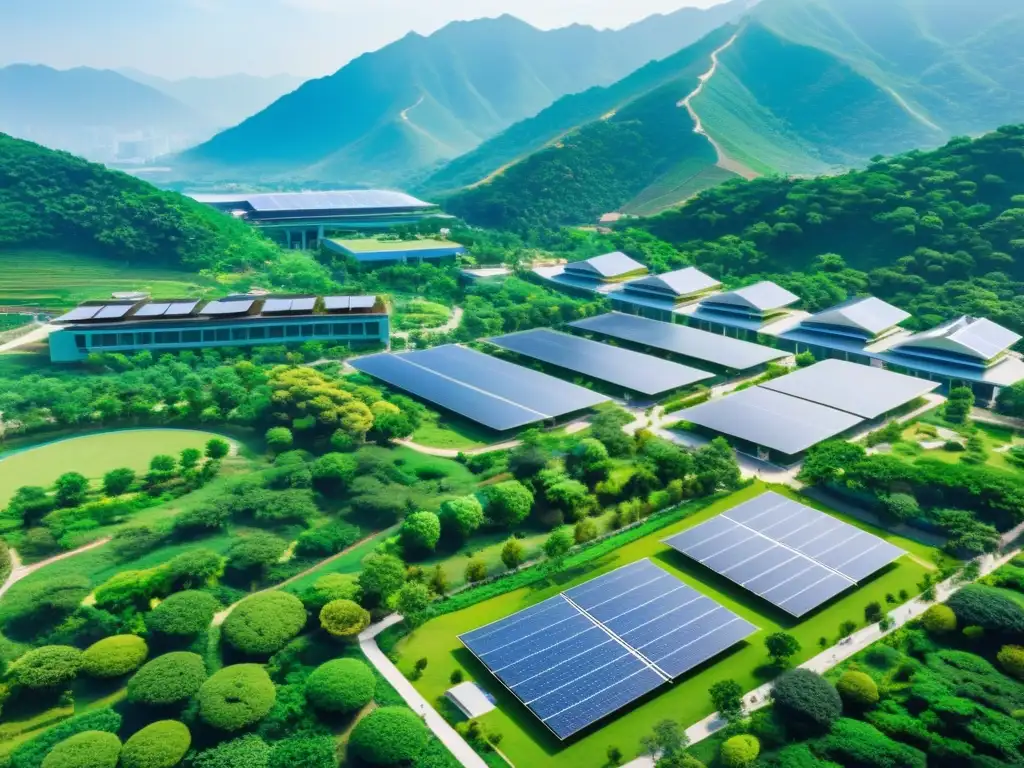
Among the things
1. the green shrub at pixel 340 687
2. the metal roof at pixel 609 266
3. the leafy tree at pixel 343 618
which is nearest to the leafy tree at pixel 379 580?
the leafy tree at pixel 343 618

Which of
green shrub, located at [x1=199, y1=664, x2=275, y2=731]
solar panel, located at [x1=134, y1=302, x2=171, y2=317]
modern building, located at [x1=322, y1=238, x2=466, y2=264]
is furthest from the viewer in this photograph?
modern building, located at [x1=322, y1=238, x2=466, y2=264]

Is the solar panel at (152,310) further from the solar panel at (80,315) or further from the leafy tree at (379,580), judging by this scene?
the leafy tree at (379,580)

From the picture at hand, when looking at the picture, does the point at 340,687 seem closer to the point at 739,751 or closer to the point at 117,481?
the point at 739,751

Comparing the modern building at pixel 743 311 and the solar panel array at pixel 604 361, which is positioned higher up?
the modern building at pixel 743 311

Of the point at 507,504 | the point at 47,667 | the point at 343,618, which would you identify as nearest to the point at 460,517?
the point at 507,504

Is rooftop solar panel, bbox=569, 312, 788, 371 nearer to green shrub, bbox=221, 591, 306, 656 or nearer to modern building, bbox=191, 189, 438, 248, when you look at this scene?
green shrub, bbox=221, 591, 306, 656

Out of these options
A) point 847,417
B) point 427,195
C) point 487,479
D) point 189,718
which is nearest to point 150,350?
point 487,479

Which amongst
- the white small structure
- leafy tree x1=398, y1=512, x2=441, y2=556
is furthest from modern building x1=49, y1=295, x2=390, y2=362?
the white small structure

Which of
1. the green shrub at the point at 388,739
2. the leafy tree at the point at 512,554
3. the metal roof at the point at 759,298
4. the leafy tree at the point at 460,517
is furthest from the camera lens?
the metal roof at the point at 759,298
